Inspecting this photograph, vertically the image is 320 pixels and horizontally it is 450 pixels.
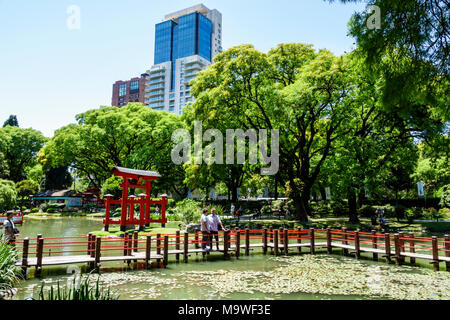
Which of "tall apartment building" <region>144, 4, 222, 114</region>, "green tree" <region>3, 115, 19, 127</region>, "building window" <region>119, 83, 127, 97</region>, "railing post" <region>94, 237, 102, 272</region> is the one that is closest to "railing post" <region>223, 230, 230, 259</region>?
"railing post" <region>94, 237, 102, 272</region>

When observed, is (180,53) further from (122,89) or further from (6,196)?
(6,196)

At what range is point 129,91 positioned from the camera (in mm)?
125562

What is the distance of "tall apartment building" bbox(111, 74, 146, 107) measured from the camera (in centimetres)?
12056

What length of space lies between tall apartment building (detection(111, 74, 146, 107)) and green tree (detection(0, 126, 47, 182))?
211 ft

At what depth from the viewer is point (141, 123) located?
137 feet

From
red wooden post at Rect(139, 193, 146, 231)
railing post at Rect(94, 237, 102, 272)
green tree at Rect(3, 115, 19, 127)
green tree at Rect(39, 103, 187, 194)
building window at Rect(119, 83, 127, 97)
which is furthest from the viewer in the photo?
building window at Rect(119, 83, 127, 97)

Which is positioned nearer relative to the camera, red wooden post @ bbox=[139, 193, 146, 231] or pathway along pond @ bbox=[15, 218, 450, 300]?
pathway along pond @ bbox=[15, 218, 450, 300]

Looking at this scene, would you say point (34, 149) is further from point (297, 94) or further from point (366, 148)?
point (366, 148)

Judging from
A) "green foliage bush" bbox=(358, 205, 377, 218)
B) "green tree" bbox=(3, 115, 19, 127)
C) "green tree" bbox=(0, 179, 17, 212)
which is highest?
"green tree" bbox=(3, 115, 19, 127)

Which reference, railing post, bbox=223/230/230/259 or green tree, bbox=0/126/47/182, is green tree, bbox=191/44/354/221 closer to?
railing post, bbox=223/230/230/259

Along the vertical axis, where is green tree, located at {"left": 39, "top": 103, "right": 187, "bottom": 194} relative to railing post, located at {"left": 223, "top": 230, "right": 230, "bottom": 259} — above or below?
above

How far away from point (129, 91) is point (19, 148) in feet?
243

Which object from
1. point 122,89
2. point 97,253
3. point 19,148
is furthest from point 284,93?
point 122,89

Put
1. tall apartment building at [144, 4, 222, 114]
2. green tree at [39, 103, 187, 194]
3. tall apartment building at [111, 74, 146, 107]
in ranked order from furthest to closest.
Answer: tall apartment building at [111, 74, 146, 107], tall apartment building at [144, 4, 222, 114], green tree at [39, 103, 187, 194]
